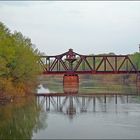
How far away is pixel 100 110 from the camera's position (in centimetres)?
5941

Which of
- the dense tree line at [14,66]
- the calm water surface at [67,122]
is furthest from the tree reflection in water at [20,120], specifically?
the dense tree line at [14,66]

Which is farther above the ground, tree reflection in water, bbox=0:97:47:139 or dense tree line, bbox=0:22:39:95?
dense tree line, bbox=0:22:39:95

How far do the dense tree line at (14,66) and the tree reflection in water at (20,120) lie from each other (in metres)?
3.82

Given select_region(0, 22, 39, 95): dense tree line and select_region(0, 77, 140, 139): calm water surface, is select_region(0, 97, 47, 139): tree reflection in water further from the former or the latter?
select_region(0, 22, 39, 95): dense tree line

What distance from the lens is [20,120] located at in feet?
160

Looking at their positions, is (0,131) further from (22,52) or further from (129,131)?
(22,52)

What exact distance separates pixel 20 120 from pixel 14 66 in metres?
22.8

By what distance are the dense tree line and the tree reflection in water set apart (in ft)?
12.5

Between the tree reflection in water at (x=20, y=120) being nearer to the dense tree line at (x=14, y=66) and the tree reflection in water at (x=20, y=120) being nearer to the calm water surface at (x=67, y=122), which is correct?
the calm water surface at (x=67, y=122)

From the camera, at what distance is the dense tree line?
63.2 metres

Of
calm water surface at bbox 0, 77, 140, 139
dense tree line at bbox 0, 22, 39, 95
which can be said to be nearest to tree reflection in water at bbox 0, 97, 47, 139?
calm water surface at bbox 0, 77, 140, 139

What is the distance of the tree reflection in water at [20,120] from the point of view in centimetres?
4098

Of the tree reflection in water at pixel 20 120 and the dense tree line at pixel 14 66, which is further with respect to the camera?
the dense tree line at pixel 14 66

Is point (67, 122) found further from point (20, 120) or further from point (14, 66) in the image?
point (14, 66)
